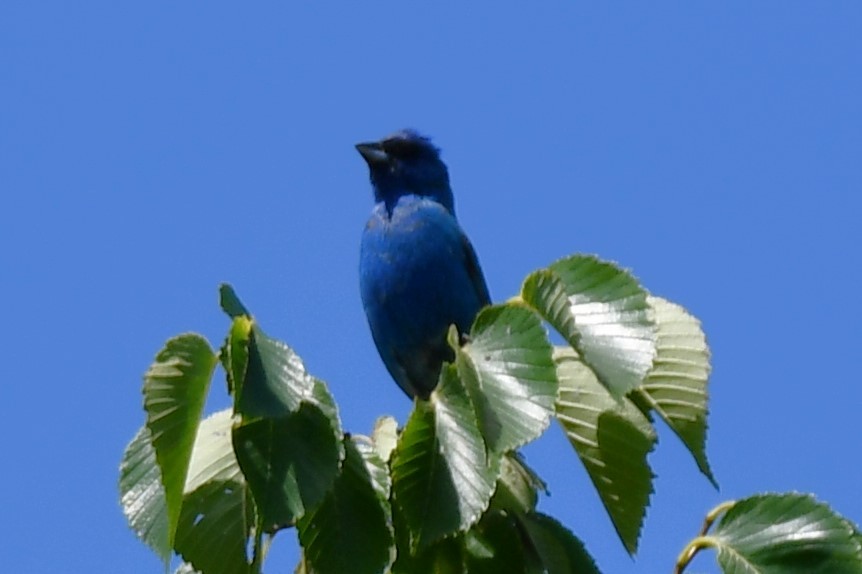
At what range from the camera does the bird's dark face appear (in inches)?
326

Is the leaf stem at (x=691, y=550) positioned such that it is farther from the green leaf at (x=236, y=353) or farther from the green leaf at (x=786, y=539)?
the green leaf at (x=236, y=353)

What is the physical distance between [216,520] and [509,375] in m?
0.77

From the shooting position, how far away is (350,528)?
9.63 ft

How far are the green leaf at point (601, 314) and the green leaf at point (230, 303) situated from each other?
0.61 meters

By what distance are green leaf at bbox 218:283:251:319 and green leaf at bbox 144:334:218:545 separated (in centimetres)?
9

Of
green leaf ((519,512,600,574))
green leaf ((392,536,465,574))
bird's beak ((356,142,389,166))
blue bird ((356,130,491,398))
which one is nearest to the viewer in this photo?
A: green leaf ((392,536,465,574))

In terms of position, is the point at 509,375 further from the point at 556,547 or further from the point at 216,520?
the point at 216,520

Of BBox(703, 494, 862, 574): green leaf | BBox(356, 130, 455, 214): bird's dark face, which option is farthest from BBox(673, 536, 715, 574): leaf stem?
BBox(356, 130, 455, 214): bird's dark face

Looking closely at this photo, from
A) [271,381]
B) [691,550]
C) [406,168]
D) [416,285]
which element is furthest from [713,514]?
[406,168]

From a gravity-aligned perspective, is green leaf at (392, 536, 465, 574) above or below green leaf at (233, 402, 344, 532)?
below

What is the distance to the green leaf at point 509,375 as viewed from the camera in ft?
9.02

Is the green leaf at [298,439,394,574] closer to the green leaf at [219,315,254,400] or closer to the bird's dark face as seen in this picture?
the green leaf at [219,315,254,400]

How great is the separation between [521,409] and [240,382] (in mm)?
547

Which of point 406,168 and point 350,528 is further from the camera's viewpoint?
point 406,168
